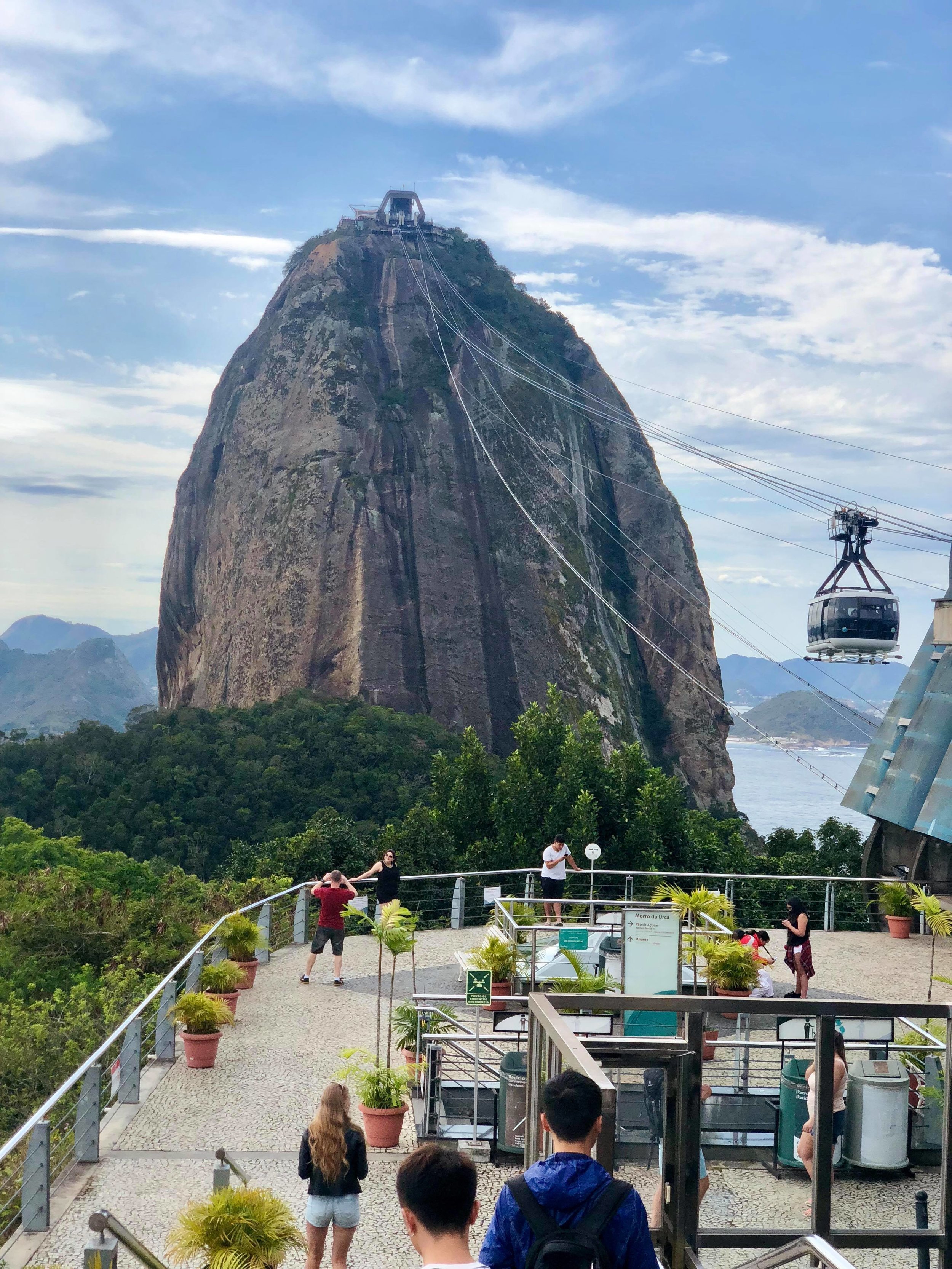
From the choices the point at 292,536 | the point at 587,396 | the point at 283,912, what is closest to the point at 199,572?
the point at 292,536

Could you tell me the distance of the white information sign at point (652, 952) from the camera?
10.3 m

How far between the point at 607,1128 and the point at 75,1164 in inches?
246

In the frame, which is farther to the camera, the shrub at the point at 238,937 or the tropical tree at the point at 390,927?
the shrub at the point at 238,937

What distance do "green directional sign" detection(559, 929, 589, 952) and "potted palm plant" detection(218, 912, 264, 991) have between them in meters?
4.25

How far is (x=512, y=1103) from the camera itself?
8555mm

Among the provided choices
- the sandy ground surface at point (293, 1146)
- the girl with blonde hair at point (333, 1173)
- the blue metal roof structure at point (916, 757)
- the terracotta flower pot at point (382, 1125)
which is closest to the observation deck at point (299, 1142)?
the sandy ground surface at point (293, 1146)

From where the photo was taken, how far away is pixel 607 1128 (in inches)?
144

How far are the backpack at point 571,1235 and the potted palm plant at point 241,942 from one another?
35.9ft

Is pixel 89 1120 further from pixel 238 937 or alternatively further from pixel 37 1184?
pixel 238 937

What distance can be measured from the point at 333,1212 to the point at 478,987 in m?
2.82

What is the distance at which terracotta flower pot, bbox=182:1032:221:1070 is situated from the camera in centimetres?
1083

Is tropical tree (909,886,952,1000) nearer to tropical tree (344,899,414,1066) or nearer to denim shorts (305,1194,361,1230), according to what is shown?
tropical tree (344,899,414,1066)

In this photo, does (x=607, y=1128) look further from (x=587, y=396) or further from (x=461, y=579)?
(x=587, y=396)

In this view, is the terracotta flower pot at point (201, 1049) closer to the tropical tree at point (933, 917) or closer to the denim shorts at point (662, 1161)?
the denim shorts at point (662, 1161)
